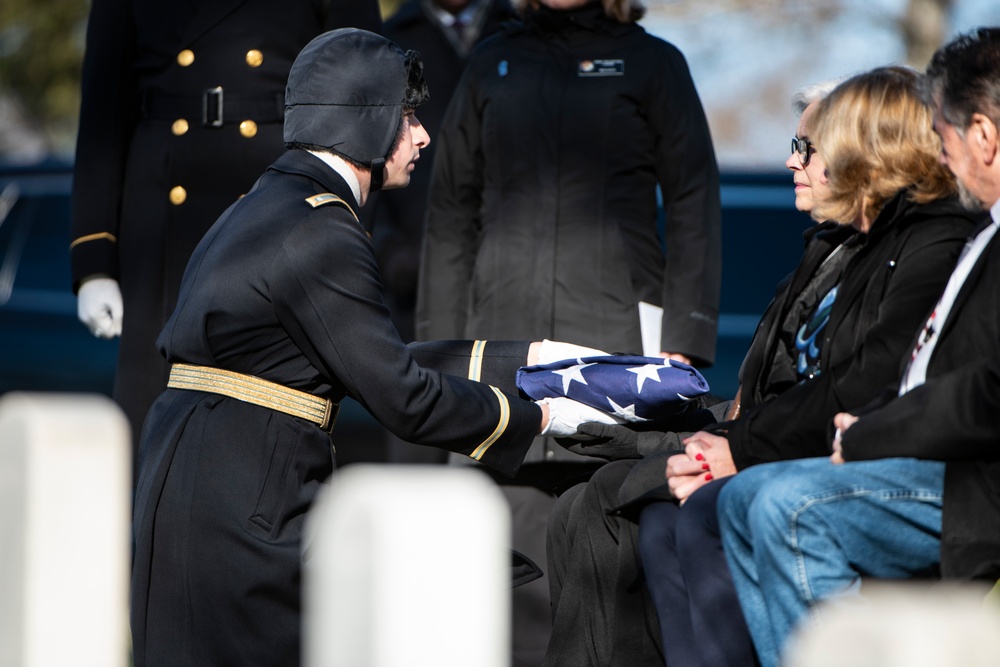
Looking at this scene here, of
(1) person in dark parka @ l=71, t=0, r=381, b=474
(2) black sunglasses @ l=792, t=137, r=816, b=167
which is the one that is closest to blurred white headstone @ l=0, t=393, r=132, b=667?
(2) black sunglasses @ l=792, t=137, r=816, b=167

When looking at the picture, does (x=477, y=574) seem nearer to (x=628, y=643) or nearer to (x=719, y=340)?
(x=628, y=643)

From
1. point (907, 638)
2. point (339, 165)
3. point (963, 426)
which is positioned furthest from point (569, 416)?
point (907, 638)

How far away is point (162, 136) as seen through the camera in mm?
5023

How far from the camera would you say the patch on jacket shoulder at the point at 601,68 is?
16.6 ft

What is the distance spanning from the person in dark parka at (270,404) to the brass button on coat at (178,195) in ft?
4.26

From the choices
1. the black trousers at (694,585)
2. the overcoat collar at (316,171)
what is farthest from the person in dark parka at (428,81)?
the black trousers at (694,585)

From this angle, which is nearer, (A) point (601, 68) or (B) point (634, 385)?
(B) point (634, 385)

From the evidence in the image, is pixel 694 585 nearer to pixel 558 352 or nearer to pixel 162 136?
pixel 558 352

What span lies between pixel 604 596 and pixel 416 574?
2.10 m

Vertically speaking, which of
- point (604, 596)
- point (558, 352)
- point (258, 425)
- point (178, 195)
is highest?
point (178, 195)

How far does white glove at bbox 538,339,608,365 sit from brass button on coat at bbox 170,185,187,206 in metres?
1.50

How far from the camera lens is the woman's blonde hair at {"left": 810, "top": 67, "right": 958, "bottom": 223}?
3.59 m

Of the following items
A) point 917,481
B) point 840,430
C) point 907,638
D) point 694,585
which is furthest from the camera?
point 694,585

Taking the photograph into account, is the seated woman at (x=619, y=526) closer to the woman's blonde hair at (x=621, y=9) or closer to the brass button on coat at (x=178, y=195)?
the woman's blonde hair at (x=621, y=9)
